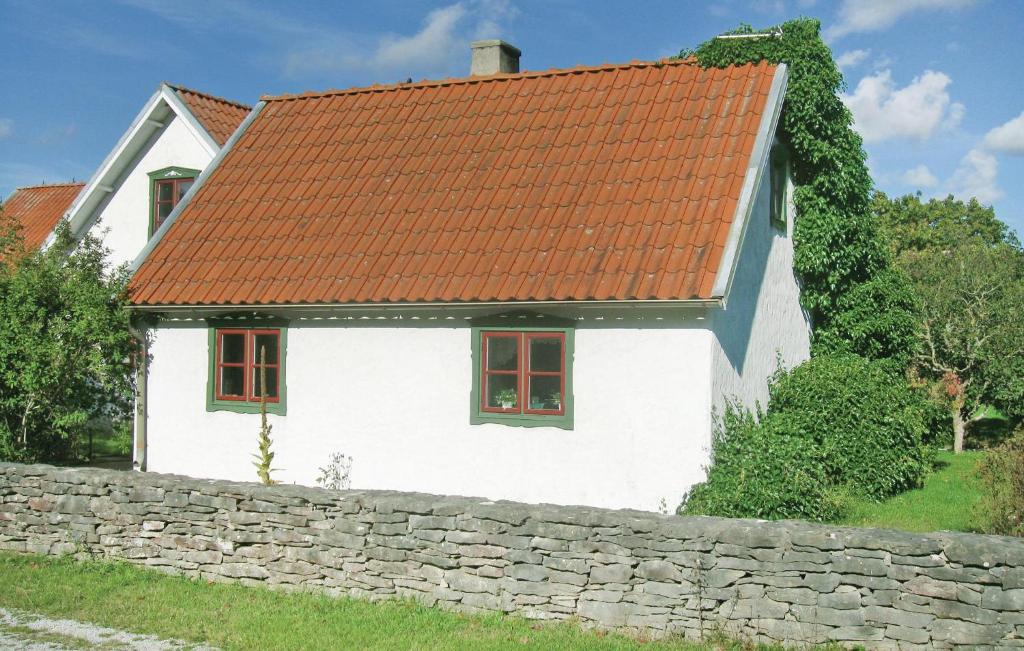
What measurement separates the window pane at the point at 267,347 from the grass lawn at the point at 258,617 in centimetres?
437

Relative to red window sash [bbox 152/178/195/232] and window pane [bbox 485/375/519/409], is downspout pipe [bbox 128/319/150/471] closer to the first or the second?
red window sash [bbox 152/178/195/232]

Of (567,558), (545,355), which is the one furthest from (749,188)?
(567,558)

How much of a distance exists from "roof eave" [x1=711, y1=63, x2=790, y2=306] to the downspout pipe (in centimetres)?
Result: 863

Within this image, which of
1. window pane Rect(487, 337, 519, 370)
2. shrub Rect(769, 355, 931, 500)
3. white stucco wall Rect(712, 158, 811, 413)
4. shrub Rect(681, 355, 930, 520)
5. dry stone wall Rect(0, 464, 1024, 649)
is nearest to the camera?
dry stone wall Rect(0, 464, 1024, 649)

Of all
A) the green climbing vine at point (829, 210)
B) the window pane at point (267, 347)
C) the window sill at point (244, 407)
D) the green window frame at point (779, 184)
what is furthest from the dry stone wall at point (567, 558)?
the green climbing vine at point (829, 210)

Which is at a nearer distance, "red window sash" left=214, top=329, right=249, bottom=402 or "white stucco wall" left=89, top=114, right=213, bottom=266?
"red window sash" left=214, top=329, right=249, bottom=402

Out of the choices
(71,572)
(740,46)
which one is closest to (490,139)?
(740,46)

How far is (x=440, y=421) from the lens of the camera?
39.6 ft

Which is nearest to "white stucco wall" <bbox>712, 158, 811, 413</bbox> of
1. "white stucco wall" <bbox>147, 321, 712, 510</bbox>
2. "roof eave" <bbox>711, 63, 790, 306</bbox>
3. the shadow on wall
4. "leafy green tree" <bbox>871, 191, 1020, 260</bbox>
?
the shadow on wall

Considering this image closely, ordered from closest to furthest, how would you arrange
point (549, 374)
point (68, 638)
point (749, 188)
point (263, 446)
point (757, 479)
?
1. point (68, 638)
2. point (757, 479)
3. point (749, 188)
4. point (549, 374)
5. point (263, 446)

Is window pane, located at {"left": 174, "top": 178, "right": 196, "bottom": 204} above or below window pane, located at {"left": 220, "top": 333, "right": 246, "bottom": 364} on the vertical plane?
above

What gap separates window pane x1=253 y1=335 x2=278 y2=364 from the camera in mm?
13547

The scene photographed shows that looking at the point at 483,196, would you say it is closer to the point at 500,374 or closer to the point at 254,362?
the point at 500,374

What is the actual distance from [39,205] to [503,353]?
Answer: 792 inches
